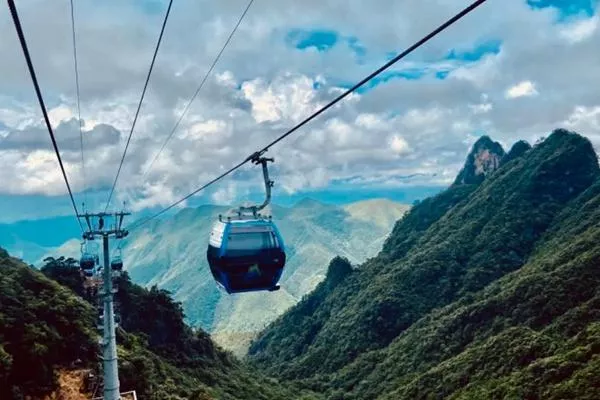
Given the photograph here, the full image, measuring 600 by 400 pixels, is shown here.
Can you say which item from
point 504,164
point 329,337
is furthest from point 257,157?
point 504,164

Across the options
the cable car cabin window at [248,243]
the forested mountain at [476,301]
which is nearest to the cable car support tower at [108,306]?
the cable car cabin window at [248,243]

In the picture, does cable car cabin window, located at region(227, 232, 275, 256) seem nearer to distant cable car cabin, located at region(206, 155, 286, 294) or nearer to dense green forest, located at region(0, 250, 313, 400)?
distant cable car cabin, located at region(206, 155, 286, 294)

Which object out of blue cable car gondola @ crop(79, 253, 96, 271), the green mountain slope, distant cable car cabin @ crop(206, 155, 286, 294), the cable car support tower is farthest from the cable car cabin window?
the green mountain slope

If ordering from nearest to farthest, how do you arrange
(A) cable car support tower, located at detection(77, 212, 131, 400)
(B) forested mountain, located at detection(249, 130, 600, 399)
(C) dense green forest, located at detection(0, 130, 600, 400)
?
(A) cable car support tower, located at detection(77, 212, 131, 400), (C) dense green forest, located at detection(0, 130, 600, 400), (B) forested mountain, located at detection(249, 130, 600, 399)

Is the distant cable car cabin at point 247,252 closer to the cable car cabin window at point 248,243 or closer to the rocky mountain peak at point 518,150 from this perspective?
the cable car cabin window at point 248,243

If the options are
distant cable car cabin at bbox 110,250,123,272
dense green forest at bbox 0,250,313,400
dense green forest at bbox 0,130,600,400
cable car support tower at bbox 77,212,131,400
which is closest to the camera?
cable car support tower at bbox 77,212,131,400

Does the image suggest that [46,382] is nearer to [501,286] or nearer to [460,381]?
[460,381]
